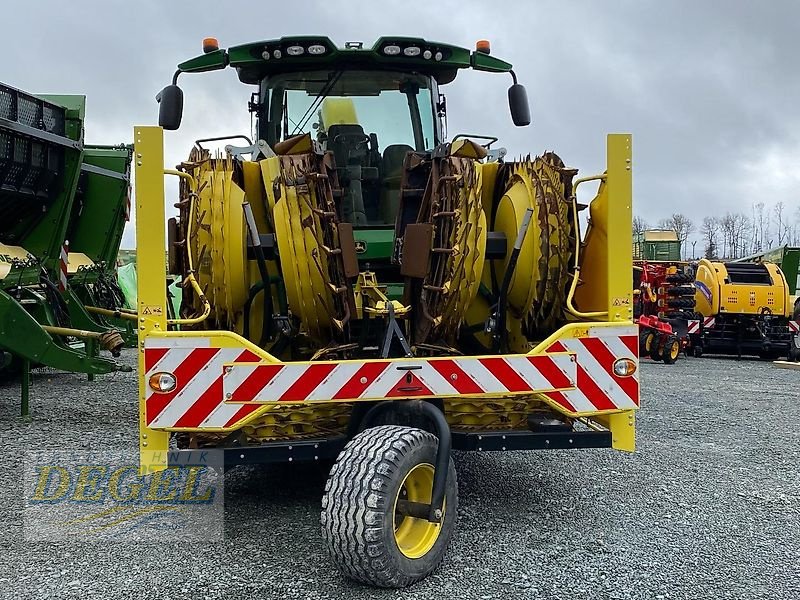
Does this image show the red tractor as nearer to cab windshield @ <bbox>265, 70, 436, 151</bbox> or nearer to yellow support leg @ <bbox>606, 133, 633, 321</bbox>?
cab windshield @ <bbox>265, 70, 436, 151</bbox>

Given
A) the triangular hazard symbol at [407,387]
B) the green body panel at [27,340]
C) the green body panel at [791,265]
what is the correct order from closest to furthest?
the triangular hazard symbol at [407,387] → the green body panel at [27,340] → the green body panel at [791,265]

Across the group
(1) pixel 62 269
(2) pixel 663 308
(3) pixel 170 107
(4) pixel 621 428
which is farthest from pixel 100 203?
(2) pixel 663 308

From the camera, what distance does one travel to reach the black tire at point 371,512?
2.69m

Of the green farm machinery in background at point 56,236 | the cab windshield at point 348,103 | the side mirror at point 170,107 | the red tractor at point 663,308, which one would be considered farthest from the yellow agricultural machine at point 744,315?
the side mirror at point 170,107

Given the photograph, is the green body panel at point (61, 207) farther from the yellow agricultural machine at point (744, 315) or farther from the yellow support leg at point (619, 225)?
the yellow agricultural machine at point (744, 315)

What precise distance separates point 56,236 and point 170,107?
4495mm

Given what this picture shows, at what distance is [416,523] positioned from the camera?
3043mm

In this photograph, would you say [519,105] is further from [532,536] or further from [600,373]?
[532,536]

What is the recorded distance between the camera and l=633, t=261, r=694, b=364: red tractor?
39.4 ft

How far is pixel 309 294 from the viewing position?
11.0 feet

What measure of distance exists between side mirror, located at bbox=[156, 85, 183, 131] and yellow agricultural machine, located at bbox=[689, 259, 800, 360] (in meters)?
10.9

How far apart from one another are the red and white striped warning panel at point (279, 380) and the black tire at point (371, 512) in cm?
30

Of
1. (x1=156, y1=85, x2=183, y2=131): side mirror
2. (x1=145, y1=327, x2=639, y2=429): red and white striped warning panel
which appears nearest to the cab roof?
(x1=156, y1=85, x2=183, y2=131): side mirror

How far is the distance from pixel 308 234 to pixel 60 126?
5.44m
